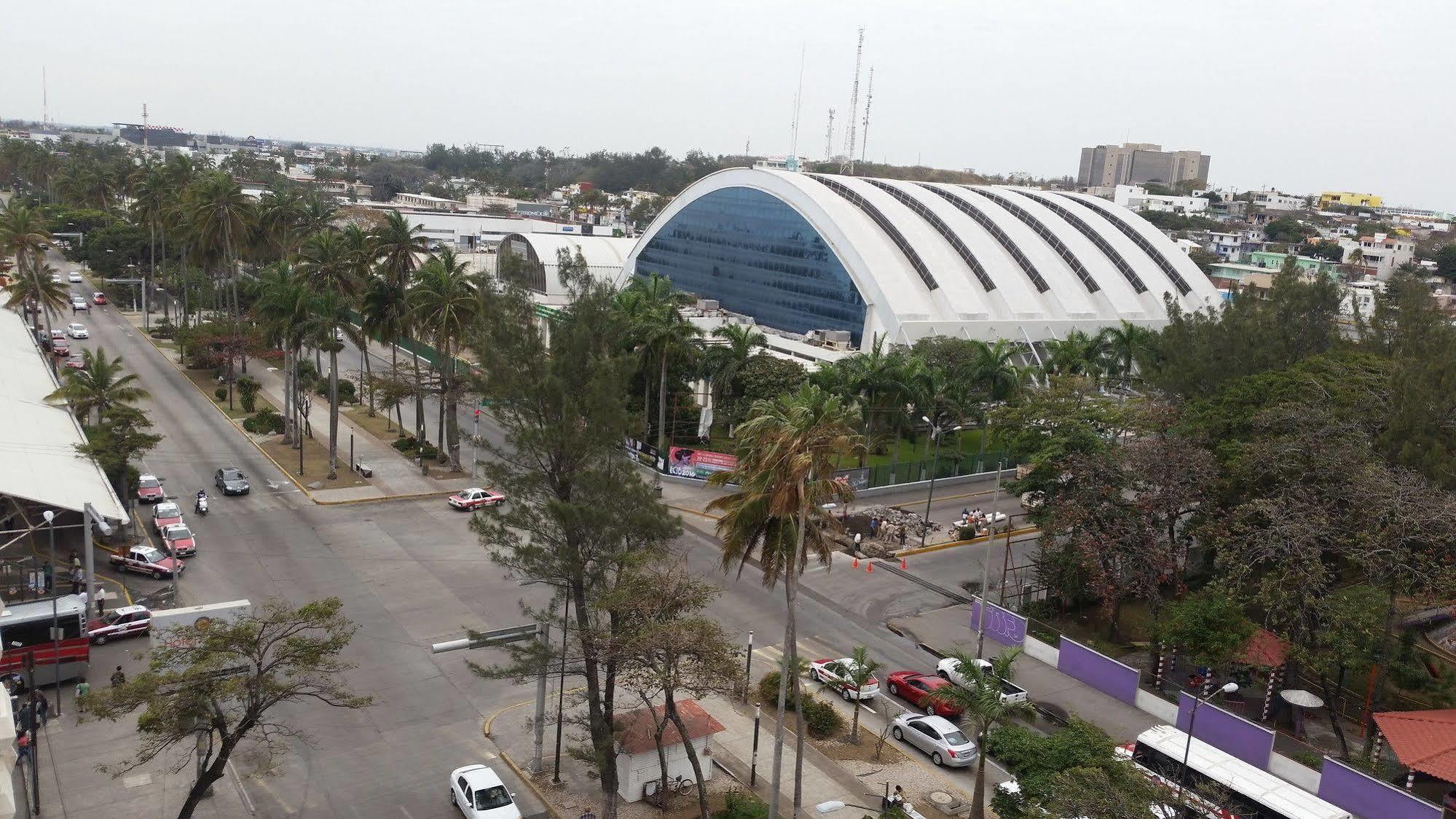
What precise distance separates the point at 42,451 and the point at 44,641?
11.1m

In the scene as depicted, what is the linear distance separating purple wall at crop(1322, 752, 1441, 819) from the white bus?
422 mm

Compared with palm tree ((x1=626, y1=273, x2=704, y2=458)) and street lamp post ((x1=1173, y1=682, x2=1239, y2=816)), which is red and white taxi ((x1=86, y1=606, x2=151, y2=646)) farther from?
street lamp post ((x1=1173, y1=682, x2=1239, y2=816))

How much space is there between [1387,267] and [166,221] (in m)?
154

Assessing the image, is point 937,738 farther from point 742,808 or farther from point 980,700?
point 742,808

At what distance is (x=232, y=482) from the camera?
45.6 meters

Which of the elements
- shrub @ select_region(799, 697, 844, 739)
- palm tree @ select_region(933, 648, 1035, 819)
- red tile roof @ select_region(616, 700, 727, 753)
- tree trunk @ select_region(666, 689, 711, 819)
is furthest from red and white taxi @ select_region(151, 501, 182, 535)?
palm tree @ select_region(933, 648, 1035, 819)

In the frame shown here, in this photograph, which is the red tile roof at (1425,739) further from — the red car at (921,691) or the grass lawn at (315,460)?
the grass lawn at (315,460)

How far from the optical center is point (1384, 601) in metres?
28.2

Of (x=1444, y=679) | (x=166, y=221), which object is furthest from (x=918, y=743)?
(x=166, y=221)

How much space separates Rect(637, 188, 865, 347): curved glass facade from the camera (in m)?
68.6

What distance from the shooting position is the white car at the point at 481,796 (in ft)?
73.2

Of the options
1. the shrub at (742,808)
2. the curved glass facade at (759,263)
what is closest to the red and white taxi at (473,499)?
the shrub at (742,808)

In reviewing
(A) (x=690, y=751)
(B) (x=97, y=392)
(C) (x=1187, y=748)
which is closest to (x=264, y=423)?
(B) (x=97, y=392)

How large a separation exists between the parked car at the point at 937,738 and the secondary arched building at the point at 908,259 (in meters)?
38.3
